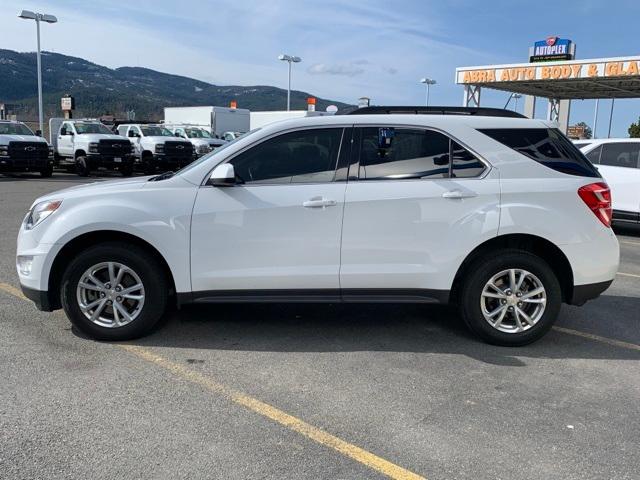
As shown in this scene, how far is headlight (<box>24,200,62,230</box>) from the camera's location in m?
4.48

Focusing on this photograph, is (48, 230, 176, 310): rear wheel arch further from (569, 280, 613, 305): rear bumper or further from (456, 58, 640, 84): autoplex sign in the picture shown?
(456, 58, 640, 84): autoplex sign

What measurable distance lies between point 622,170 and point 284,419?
919 centimetres

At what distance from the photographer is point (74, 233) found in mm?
4406

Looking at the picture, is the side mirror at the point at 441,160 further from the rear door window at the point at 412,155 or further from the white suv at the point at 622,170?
the white suv at the point at 622,170

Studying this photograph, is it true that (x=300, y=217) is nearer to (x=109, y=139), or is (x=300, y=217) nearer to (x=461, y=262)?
(x=461, y=262)

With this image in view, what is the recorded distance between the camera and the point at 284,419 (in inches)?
133

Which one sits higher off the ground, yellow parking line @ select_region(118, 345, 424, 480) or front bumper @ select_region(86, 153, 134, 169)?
front bumper @ select_region(86, 153, 134, 169)

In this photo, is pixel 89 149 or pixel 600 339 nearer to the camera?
pixel 600 339

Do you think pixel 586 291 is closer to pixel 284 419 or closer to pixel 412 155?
pixel 412 155

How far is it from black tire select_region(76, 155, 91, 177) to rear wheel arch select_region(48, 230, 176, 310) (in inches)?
762

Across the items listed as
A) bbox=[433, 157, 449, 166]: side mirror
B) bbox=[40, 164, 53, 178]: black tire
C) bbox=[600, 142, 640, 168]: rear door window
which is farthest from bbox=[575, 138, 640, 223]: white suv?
bbox=[40, 164, 53, 178]: black tire

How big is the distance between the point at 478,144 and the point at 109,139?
66.3 feet

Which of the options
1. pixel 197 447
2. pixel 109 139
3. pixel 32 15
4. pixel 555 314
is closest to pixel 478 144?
pixel 555 314

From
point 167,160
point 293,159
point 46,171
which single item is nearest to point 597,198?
point 293,159
